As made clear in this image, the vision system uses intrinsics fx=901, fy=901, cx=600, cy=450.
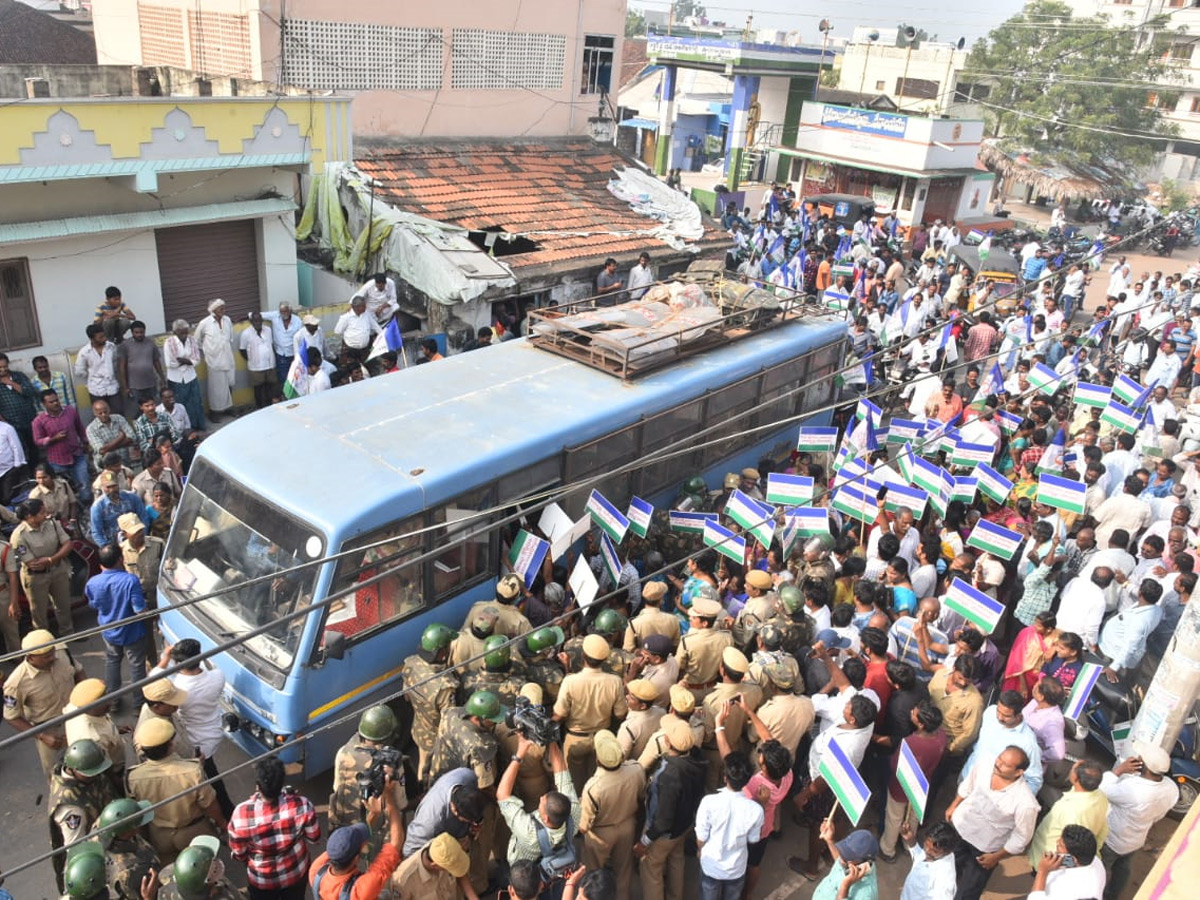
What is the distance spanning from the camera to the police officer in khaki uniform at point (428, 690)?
587 centimetres

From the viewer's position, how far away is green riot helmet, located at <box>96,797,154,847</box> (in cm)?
444

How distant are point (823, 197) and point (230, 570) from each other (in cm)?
2550

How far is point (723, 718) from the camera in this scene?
593cm

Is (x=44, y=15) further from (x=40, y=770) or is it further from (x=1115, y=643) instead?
(x=1115, y=643)

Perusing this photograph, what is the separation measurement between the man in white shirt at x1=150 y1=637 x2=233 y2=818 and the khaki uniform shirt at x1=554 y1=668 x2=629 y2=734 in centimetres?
225

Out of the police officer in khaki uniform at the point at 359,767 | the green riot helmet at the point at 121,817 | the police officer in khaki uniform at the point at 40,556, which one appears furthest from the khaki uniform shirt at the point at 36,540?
the police officer in khaki uniform at the point at 359,767

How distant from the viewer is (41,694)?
5.94m

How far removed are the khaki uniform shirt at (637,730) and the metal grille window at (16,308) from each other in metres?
9.34

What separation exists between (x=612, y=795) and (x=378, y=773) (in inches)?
52.9

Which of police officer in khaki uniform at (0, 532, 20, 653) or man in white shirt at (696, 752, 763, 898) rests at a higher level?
man in white shirt at (696, 752, 763, 898)

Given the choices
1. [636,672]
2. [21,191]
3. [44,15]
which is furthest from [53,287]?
[44,15]

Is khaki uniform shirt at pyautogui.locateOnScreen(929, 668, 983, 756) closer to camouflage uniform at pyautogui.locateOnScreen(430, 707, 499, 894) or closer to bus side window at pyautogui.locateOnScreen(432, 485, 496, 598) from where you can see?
camouflage uniform at pyautogui.locateOnScreen(430, 707, 499, 894)

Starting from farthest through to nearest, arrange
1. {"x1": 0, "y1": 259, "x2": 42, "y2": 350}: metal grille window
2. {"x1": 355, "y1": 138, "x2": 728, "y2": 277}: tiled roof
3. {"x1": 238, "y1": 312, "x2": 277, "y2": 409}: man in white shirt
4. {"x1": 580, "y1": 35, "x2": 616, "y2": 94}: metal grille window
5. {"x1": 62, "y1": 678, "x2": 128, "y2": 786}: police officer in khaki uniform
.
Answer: {"x1": 580, "y1": 35, "x2": 616, "y2": 94}: metal grille window, {"x1": 355, "y1": 138, "x2": 728, "y2": 277}: tiled roof, {"x1": 238, "y1": 312, "x2": 277, "y2": 409}: man in white shirt, {"x1": 0, "y1": 259, "x2": 42, "y2": 350}: metal grille window, {"x1": 62, "y1": 678, "x2": 128, "y2": 786}: police officer in khaki uniform

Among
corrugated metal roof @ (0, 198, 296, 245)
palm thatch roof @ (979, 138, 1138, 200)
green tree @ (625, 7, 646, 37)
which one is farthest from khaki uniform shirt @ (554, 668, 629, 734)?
green tree @ (625, 7, 646, 37)
